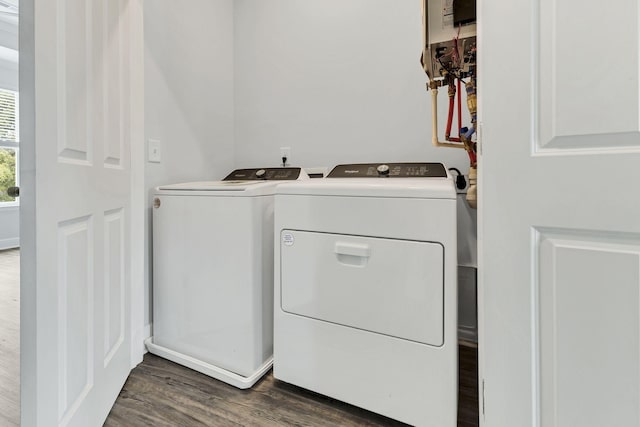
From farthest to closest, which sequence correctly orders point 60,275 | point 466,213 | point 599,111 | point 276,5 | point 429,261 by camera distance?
point 276,5, point 466,213, point 429,261, point 60,275, point 599,111

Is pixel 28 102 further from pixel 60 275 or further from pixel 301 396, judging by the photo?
pixel 301 396

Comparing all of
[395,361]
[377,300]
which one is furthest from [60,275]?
[395,361]

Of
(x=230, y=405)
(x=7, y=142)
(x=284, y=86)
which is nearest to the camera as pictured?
(x=230, y=405)

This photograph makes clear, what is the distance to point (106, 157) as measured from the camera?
1.11 metres

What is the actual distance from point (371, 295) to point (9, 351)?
6.53 feet

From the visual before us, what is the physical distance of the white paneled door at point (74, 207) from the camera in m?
0.75

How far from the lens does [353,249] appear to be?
44.2 inches

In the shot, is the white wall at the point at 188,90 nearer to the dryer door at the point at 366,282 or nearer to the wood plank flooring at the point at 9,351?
the wood plank flooring at the point at 9,351

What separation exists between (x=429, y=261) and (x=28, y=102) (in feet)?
3.85

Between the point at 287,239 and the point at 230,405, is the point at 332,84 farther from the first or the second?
the point at 230,405

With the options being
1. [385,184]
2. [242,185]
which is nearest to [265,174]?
[242,185]

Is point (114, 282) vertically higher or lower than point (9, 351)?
higher

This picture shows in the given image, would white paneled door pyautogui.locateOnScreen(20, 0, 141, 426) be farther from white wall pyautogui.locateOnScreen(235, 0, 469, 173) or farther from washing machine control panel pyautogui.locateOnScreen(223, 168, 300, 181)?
white wall pyautogui.locateOnScreen(235, 0, 469, 173)

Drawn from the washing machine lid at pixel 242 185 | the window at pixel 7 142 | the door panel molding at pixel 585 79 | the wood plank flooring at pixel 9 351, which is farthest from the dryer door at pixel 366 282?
the window at pixel 7 142
